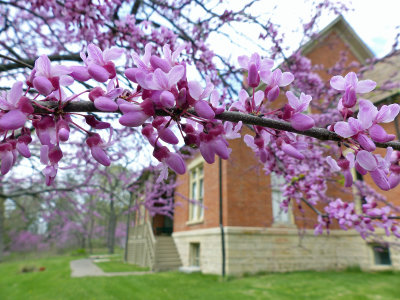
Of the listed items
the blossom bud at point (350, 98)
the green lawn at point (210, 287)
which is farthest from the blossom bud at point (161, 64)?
the green lawn at point (210, 287)

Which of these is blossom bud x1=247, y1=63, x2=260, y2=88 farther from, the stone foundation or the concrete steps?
the concrete steps

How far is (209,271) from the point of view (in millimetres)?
9750

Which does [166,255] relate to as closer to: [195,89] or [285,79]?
[285,79]

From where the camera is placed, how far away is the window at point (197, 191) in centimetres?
1188

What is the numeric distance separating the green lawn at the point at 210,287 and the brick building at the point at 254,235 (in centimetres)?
75

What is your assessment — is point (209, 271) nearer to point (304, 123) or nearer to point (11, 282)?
point (11, 282)

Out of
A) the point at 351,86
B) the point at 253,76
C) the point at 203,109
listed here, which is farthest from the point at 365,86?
the point at 203,109

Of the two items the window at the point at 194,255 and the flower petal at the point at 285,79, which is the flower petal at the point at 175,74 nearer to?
the flower petal at the point at 285,79

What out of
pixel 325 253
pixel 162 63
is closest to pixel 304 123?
pixel 162 63

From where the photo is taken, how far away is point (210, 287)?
7727 millimetres

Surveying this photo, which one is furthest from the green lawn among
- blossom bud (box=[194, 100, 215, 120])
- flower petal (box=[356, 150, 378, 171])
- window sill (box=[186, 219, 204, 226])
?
blossom bud (box=[194, 100, 215, 120])

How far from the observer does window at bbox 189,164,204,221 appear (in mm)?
11875

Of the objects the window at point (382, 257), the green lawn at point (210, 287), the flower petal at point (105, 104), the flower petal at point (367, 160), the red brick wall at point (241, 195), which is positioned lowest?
the green lawn at point (210, 287)

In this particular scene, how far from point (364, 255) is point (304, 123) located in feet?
41.6
